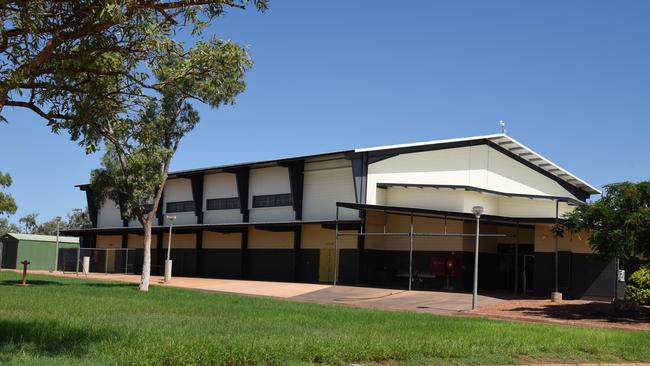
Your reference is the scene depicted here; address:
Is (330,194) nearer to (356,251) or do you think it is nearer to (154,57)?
(356,251)

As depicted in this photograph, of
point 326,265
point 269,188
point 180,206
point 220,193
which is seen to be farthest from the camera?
point 180,206

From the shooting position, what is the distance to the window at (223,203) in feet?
162

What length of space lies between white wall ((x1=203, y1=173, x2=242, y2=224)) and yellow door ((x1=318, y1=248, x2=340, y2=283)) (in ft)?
25.5

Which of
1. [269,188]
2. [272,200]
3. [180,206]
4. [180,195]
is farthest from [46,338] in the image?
[180,195]

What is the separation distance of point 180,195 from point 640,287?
1459 inches

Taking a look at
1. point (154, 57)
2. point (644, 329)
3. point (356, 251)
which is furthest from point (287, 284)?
point (154, 57)

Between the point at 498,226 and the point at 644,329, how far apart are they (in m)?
19.1

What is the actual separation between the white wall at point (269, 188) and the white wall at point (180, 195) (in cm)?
725

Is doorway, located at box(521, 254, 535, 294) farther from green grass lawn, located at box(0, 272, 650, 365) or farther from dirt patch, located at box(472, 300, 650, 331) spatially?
green grass lawn, located at box(0, 272, 650, 365)

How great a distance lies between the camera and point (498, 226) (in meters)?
40.2

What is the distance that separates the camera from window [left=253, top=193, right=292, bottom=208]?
45.4m

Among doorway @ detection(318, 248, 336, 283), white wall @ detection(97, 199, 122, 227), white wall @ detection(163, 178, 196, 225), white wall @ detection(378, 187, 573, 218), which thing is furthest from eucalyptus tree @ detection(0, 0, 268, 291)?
white wall @ detection(97, 199, 122, 227)

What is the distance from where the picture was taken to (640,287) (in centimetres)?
2538

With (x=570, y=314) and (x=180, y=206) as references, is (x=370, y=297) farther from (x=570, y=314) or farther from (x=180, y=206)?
(x=180, y=206)
